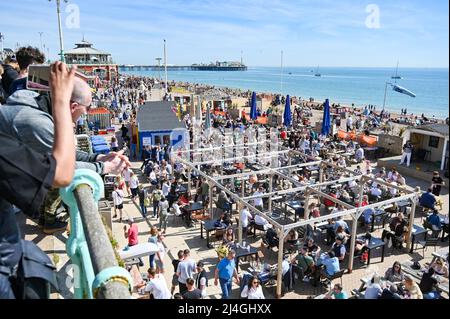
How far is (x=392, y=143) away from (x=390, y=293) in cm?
1660

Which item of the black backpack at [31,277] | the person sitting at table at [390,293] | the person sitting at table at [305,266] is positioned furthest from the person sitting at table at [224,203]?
the black backpack at [31,277]

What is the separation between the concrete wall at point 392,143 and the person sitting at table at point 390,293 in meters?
15.5

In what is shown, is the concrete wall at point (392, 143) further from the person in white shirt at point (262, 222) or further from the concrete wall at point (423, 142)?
the person in white shirt at point (262, 222)

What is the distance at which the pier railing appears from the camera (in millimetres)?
1046

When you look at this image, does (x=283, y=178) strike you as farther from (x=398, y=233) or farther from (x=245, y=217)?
(x=398, y=233)

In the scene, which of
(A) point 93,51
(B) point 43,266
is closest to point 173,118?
(B) point 43,266

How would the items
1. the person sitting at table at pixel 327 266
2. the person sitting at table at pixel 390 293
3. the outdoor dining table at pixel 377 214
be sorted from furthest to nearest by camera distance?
the outdoor dining table at pixel 377 214 → the person sitting at table at pixel 327 266 → the person sitting at table at pixel 390 293

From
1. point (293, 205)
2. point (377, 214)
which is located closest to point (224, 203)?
point (293, 205)

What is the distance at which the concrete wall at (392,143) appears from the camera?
70.8 ft

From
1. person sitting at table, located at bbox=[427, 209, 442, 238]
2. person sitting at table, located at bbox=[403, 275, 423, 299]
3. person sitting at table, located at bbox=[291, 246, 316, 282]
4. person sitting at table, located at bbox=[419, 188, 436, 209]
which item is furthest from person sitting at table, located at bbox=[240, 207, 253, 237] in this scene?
person sitting at table, located at bbox=[419, 188, 436, 209]

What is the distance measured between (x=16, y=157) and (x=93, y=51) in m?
78.3

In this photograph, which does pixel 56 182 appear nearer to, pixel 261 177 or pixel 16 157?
pixel 16 157

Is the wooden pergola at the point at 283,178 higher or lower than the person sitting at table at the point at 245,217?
higher
